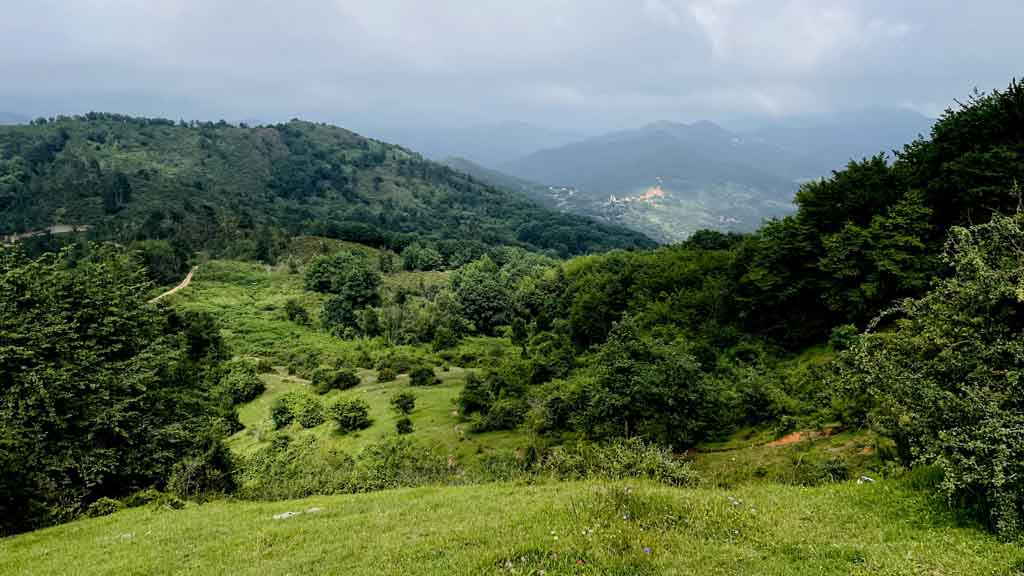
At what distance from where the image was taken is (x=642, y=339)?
28938mm

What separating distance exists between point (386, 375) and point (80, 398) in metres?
35.5

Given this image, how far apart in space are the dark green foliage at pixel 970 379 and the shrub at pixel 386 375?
161ft

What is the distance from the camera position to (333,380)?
5419 centimetres

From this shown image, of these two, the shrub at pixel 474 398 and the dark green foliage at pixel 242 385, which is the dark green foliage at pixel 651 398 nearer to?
the shrub at pixel 474 398

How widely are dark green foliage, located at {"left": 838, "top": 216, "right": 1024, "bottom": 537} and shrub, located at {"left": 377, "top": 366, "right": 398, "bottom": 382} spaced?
48.9m

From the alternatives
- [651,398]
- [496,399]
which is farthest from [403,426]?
[651,398]

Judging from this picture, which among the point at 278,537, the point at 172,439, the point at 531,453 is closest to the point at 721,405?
the point at 531,453

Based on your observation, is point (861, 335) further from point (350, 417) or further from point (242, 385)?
point (242, 385)

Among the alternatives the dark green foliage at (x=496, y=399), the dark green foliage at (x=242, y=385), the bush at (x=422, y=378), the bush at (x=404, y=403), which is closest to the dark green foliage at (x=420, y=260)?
the dark green foliage at (x=242, y=385)

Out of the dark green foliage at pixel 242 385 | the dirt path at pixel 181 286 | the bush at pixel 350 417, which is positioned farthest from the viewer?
the dirt path at pixel 181 286

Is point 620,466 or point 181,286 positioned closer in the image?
point 620,466

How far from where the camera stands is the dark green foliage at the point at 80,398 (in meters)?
19.0

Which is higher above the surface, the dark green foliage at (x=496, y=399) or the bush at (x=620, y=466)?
the bush at (x=620, y=466)

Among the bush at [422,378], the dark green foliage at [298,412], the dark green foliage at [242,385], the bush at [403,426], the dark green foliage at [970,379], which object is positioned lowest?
the dark green foliage at [242,385]
